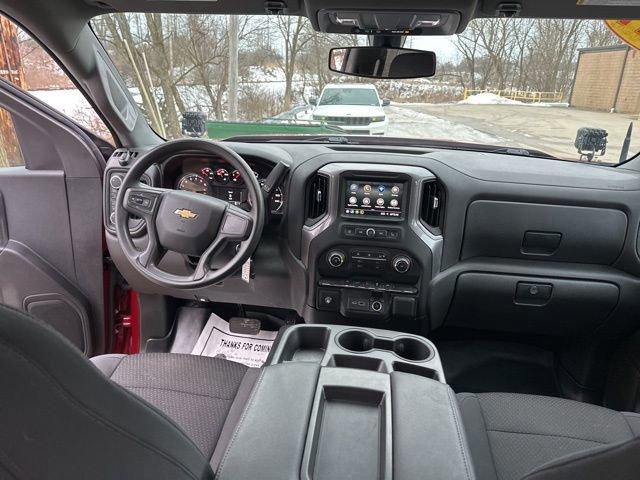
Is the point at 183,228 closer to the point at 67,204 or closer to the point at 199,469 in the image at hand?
the point at 67,204

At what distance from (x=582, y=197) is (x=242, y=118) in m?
1.55

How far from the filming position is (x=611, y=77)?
81.5 inches

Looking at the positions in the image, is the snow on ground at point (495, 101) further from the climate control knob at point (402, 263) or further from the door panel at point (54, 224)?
the door panel at point (54, 224)

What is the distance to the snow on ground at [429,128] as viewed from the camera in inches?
90.2

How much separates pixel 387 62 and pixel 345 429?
4.38 feet

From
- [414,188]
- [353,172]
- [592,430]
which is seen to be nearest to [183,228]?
[353,172]

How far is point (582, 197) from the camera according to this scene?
2.05 m

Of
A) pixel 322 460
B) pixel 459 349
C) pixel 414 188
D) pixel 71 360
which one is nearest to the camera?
pixel 71 360

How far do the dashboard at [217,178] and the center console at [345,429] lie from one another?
3.22ft

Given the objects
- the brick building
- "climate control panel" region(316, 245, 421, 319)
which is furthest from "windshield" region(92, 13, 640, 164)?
"climate control panel" region(316, 245, 421, 319)

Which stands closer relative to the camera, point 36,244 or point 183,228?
point 183,228

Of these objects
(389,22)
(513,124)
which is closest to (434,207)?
(513,124)

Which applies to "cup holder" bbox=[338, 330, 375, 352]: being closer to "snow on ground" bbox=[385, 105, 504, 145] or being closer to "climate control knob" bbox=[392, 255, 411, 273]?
"climate control knob" bbox=[392, 255, 411, 273]

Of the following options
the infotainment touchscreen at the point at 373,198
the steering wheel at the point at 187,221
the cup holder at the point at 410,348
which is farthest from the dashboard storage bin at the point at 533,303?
the steering wheel at the point at 187,221
